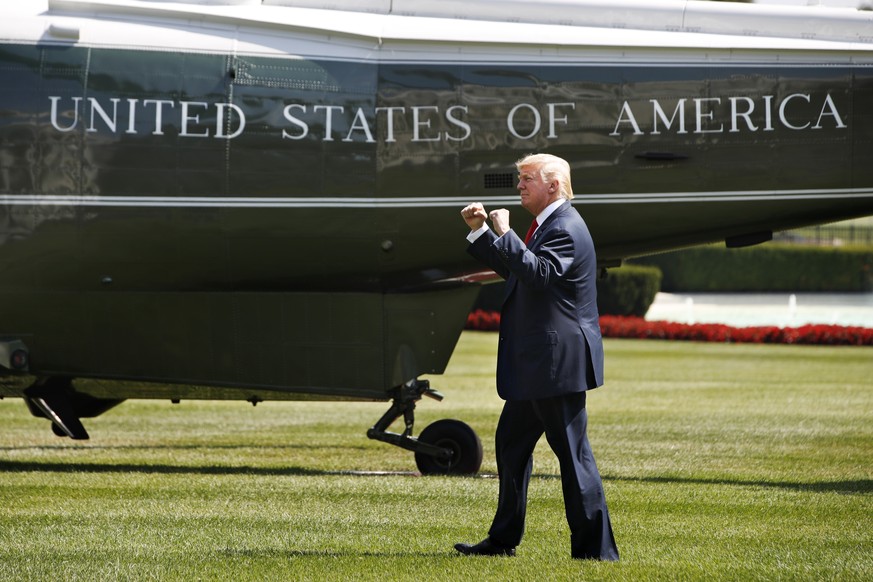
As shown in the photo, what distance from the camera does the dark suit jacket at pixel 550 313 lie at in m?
6.11

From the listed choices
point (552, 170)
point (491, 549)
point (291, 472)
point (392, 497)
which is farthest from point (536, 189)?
point (291, 472)

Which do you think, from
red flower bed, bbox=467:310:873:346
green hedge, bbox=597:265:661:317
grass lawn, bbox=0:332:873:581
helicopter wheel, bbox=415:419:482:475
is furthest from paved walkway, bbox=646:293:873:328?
helicopter wheel, bbox=415:419:482:475

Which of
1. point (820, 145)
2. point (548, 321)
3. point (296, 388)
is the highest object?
point (820, 145)

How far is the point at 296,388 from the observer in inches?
404

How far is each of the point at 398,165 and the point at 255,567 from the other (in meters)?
4.24

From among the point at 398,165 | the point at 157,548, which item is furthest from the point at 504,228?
the point at 398,165

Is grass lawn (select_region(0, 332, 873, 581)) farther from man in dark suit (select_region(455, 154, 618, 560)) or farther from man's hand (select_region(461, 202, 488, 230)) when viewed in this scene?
man's hand (select_region(461, 202, 488, 230))

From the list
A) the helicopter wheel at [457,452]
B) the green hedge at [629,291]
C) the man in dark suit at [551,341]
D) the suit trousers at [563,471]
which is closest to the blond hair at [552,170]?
the man in dark suit at [551,341]

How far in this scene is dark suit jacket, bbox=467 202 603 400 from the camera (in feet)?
20.0

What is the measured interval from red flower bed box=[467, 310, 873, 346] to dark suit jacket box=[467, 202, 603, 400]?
72.7 ft

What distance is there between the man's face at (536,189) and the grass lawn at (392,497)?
1704 millimetres

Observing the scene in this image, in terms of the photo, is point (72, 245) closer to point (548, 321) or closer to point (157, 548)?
point (157, 548)

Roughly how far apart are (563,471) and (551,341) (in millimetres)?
617

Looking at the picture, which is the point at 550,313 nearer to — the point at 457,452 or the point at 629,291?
the point at 457,452
